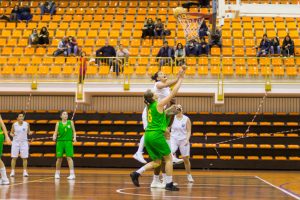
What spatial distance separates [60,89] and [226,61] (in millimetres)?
6034

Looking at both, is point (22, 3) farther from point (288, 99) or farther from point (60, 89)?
point (288, 99)

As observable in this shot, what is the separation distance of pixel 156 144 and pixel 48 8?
714 inches

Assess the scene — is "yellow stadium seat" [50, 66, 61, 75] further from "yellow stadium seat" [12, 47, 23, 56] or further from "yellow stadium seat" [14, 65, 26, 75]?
"yellow stadium seat" [12, 47, 23, 56]

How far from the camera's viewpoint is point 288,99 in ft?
71.3

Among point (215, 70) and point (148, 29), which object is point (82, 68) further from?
point (215, 70)

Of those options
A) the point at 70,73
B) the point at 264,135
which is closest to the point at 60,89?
the point at 70,73

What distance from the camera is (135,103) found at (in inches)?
874

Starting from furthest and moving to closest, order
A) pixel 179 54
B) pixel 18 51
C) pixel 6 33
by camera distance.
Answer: pixel 6 33 < pixel 18 51 < pixel 179 54

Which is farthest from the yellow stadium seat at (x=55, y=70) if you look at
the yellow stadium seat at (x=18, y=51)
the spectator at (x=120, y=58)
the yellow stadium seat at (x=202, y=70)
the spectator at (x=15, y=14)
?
the spectator at (x=15, y=14)

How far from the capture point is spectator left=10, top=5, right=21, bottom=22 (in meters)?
26.4

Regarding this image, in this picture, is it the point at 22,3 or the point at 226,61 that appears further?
the point at 22,3

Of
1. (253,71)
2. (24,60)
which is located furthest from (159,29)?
(24,60)

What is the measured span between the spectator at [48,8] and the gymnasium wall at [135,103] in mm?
6128

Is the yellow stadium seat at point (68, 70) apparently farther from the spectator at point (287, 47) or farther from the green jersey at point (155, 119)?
the green jersey at point (155, 119)
